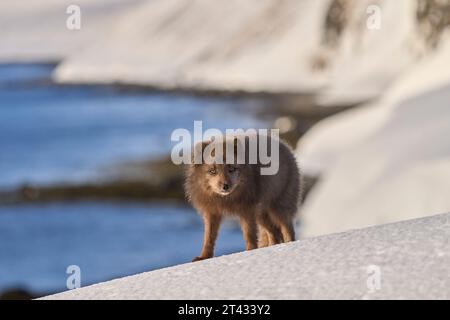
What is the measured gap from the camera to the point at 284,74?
12275 centimetres

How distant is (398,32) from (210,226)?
308 ft

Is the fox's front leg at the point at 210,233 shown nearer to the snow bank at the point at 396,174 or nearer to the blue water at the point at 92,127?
the snow bank at the point at 396,174

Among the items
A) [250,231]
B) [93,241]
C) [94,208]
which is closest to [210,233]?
[250,231]

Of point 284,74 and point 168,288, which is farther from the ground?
point 284,74

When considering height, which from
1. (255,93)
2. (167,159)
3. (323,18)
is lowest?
(167,159)

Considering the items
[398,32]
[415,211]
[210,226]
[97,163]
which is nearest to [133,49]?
Result: [398,32]

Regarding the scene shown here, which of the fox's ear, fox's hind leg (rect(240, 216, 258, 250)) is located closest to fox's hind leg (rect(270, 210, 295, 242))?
fox's hind leg (rect(240, 216, 258, 250))

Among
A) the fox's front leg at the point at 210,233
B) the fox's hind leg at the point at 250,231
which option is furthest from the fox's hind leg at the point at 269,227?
the fox's front leg at the point at 210,233

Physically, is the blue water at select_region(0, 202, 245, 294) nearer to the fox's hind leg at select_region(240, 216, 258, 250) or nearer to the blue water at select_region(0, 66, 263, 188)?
the blue water at select_region(0, 66, 263, 188)

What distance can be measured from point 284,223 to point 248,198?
67 centimetres

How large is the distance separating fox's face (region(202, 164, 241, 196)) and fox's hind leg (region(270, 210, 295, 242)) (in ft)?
2.32

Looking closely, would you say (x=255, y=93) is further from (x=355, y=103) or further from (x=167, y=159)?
(x=167, y=159)
